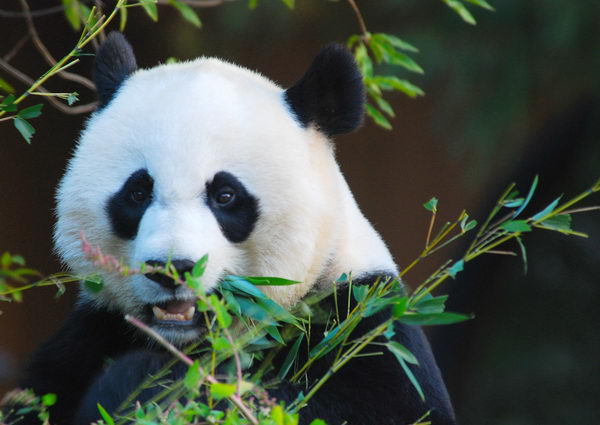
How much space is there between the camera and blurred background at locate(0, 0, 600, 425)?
22.3 feet

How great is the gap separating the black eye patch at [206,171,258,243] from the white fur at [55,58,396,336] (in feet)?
0.07

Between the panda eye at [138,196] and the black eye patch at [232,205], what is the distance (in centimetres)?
18

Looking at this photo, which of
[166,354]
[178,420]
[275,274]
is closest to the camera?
[178,420]

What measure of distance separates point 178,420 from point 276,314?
Answer: 612 millimetres

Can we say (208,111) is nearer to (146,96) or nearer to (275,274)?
(146,96)

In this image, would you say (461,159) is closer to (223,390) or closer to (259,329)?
(259,329)

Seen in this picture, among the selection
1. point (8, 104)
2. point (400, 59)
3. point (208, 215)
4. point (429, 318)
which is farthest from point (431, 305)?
point (400, 59)

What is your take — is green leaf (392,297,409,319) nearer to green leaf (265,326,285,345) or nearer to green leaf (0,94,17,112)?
green leaf (265,326,285,345)

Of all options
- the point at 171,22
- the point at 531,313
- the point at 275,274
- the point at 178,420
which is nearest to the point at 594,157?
the point at 531,313

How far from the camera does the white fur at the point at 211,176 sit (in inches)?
113

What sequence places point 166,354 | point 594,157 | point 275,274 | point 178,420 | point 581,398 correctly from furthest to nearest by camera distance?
point 581,398, point 594,157, point 275,274, point 166,354, point 178,420

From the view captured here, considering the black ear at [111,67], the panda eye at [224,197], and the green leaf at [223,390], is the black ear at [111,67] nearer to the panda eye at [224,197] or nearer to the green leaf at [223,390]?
the panda eye at [224,197]

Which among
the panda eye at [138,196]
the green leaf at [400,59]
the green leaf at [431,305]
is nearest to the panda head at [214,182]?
the panda eye at [138,196]

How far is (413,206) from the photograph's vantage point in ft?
26.8
